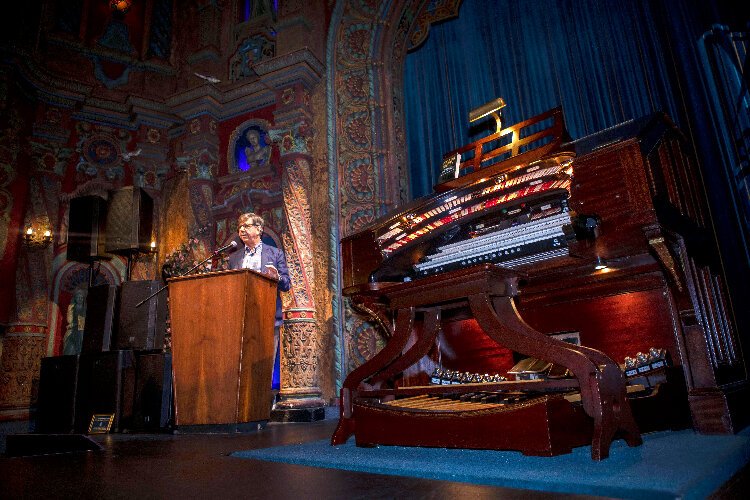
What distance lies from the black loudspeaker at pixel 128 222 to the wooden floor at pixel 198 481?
11.4 ft

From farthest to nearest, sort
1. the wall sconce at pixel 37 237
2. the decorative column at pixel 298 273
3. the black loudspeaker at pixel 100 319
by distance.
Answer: the wall sconce at pixel 37 237
the decorative column at pixel 298 273
the black loudspeaker at pixel 100 319

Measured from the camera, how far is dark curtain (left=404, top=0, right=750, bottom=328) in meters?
3.03

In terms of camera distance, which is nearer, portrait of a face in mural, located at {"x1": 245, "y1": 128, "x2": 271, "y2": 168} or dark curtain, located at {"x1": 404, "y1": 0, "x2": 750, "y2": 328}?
dark curtain, located at {"x1": 404, "y1": 0, "x2": 750, "y2": 328}

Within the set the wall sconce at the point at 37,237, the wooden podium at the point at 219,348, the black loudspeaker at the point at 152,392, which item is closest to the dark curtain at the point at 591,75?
the wooden podium at the point at 219,348

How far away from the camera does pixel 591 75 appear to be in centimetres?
406

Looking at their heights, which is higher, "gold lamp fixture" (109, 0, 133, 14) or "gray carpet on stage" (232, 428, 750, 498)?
"gold lamp fixture" (109, 0, 133, 14)

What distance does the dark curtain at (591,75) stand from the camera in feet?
9.95

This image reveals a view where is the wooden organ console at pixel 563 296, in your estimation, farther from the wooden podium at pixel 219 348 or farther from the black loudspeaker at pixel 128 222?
the black loudspeaker at pixel 128 222

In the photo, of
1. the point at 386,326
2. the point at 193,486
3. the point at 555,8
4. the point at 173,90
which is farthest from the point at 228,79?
the point at 193,486

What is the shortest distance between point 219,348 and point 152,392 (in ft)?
4.07

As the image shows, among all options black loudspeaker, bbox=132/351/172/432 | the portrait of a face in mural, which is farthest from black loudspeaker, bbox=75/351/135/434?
the portrait of a face in mural

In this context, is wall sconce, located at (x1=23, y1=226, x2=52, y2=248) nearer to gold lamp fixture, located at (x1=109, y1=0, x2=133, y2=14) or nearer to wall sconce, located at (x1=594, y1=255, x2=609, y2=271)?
gold lamp fixture, located at (x1=109, y1=0, x2=133, y2=14)

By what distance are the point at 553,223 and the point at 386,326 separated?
1111 mm

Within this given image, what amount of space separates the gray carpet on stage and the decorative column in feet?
8.62
